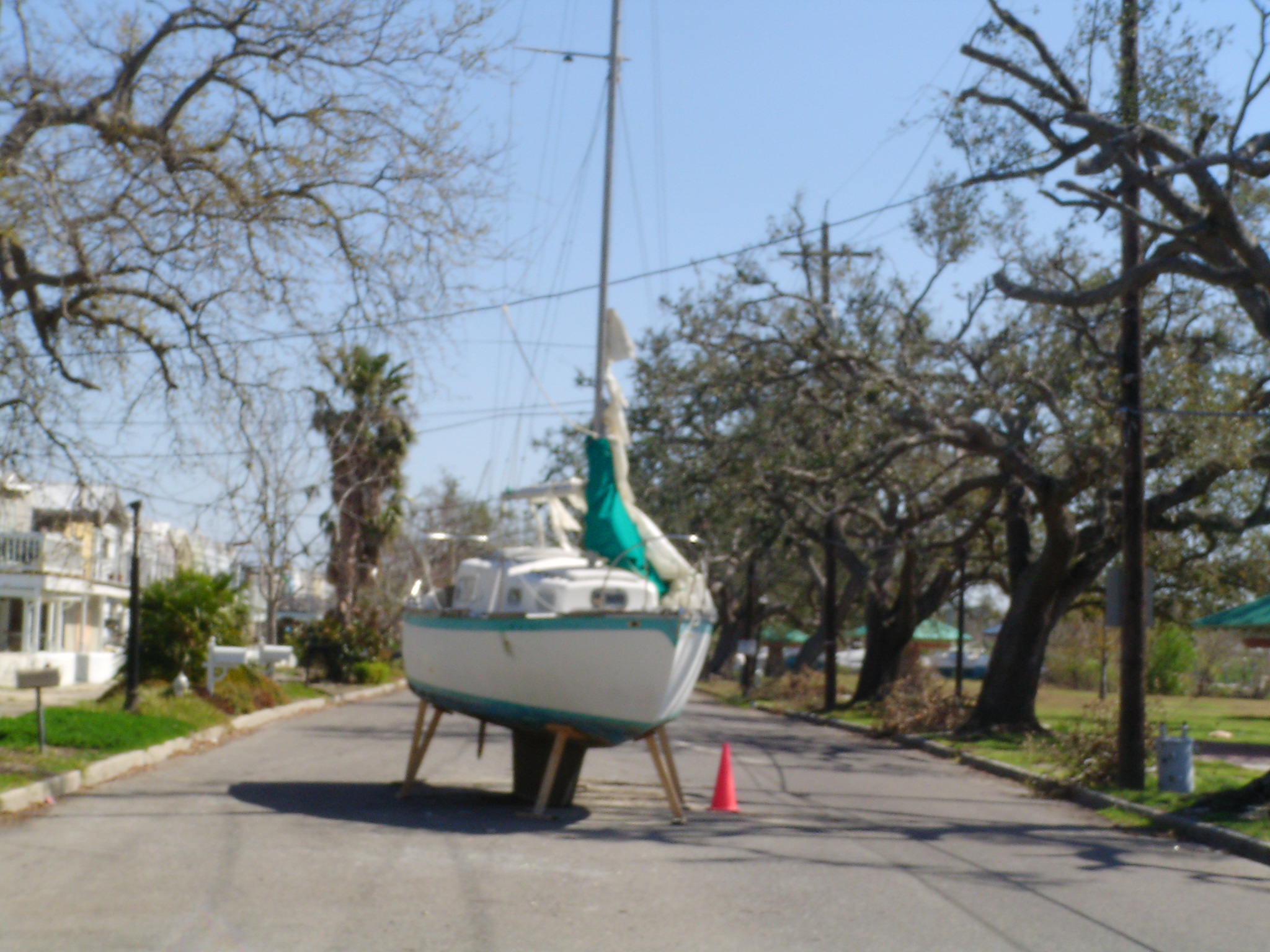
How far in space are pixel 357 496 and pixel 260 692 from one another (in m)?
18.4

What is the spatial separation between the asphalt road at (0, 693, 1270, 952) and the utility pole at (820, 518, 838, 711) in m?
21.1

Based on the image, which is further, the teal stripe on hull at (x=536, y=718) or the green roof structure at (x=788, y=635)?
the green roof structure at (x=788, y=635)

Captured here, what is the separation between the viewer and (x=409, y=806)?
1312 centimetres

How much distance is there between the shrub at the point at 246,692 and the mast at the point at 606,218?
9444 mm

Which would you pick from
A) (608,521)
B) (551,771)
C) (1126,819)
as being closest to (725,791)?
(551,771)

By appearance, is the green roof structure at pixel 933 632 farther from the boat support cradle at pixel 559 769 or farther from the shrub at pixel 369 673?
the boat support cradle at pixel 559 769

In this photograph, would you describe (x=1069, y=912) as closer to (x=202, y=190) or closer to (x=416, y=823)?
(x=416, y=823)

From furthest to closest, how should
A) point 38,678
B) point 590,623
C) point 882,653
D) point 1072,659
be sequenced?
point 1072,659 → point 882,653 → point 38,678 → point 590,623

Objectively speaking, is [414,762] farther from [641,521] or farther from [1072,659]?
[1072,659]

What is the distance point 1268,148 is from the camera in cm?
1447

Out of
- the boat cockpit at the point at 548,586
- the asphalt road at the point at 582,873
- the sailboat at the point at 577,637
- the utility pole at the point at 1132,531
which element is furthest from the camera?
the utility pole at the point at 1132,531

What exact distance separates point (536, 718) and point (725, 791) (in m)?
2.17

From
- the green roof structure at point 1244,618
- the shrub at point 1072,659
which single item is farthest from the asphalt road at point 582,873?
the shrub at point 1072,659

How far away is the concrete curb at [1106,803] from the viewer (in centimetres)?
1245
